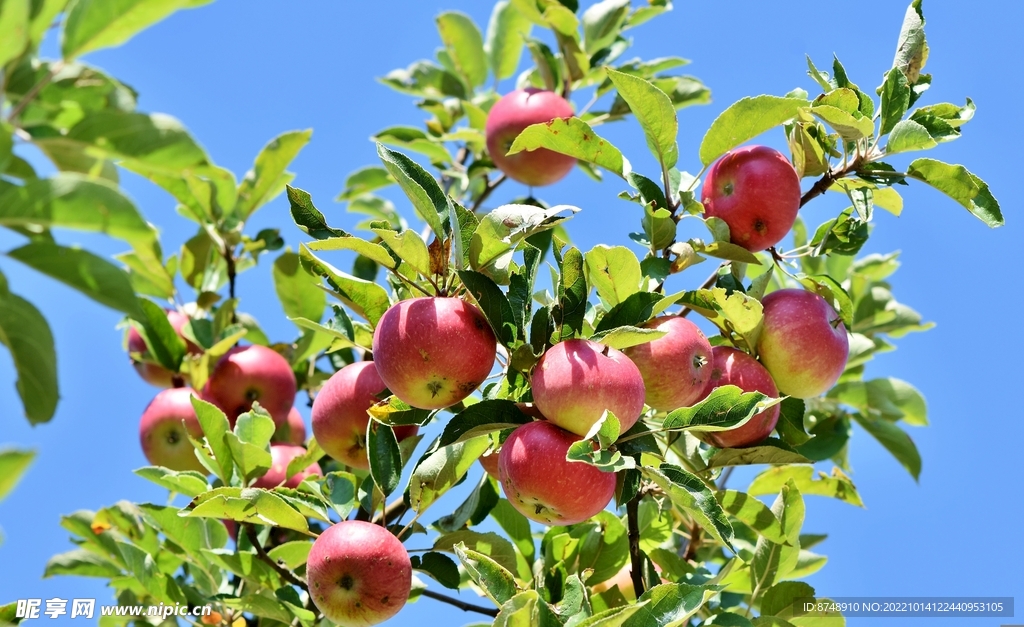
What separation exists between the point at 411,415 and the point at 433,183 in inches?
20.6

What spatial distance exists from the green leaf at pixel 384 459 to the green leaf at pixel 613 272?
1.96 feet

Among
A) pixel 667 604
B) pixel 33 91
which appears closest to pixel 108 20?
pixel 33 91

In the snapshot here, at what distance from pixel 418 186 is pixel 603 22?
75.1 inches

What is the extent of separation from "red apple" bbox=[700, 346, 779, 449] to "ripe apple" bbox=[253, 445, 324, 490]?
1.13m

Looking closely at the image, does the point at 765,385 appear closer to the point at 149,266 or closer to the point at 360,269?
the point at 360,269

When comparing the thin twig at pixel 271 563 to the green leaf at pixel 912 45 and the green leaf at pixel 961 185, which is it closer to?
the green leaf at pixel 961 185

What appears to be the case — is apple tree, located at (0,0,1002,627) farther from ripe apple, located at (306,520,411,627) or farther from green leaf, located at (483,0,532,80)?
green leaf, located at (483,0,532,80)

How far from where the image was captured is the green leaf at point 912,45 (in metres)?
2.42

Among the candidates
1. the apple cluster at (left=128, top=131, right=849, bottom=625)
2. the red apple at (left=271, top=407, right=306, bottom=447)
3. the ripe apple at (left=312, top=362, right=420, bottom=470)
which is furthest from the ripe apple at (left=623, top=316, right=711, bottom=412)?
the red apple at (left=271, top=407, right=306, bottom=447)

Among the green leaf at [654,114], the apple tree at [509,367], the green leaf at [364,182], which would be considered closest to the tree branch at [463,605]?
the apple tree at [509,367]

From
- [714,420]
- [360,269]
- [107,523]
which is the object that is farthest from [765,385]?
[107,523]

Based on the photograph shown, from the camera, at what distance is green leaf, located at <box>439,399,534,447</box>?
1.93m

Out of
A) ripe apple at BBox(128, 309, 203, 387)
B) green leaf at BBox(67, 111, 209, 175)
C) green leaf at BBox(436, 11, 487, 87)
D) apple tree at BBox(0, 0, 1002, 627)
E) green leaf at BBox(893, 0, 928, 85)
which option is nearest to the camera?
green leaf at BBox(67, 111, 209, 175)

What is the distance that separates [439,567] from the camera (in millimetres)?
2311
